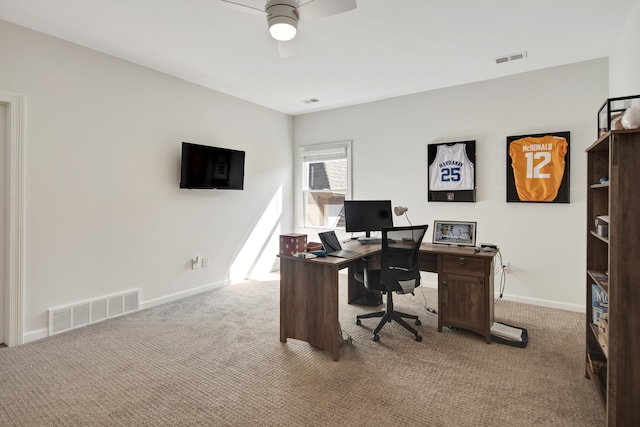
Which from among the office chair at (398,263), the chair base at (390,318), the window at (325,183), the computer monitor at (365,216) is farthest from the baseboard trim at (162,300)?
the office chair at (398,263)

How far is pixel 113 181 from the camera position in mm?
3574

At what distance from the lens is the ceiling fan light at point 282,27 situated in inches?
91.7

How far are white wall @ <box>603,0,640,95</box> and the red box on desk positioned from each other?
2838 millimetres

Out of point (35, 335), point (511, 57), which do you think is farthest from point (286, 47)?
point (35, 335)

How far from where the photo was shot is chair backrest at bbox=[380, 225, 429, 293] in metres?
2.93

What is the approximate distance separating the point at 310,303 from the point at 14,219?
2.67 metres

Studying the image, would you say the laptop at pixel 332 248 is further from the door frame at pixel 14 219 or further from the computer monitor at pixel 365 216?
the door frame at pixel 14 219

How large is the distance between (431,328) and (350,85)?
3.11 meters

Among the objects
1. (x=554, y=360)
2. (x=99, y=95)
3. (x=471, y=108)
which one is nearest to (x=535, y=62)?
(x=471, y=108)

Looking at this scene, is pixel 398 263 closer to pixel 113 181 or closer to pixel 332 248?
pixel 332 248

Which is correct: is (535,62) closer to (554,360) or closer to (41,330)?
(554,360)

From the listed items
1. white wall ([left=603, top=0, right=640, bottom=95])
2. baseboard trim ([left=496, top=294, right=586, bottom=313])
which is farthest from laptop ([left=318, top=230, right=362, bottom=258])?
white wall ([left=603, top=0, right=640, bottom=95])

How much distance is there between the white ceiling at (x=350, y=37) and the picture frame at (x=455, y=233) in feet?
5.76

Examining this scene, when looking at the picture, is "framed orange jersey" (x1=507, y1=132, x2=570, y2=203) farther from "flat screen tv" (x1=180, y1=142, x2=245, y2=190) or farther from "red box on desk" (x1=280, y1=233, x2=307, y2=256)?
"flat screen tv" (x1=180, y1=142, x2=245, y2=190)
